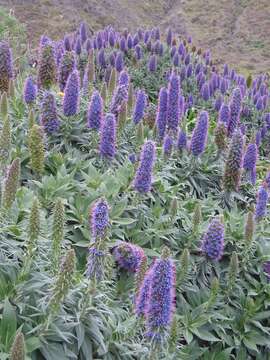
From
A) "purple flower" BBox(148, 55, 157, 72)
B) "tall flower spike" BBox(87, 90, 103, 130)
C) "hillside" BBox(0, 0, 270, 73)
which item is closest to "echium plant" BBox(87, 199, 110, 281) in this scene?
"tall flower spike" BBox(87, 90, 103, 130)

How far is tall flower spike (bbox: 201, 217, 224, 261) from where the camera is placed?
166 inches

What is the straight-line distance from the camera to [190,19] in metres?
31.9

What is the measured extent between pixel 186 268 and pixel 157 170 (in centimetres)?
155

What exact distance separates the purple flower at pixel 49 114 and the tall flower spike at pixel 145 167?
49.0 inches

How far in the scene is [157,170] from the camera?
5348 millimetres

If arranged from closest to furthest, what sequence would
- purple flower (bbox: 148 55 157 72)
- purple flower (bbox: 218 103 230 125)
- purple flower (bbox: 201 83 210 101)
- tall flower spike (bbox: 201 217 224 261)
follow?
tall flower spike (bbox: 201 217 224 261), purple flower (bbox: 218 103 230 125), purple flower (bbox: 201 83 210 101), purple flower (bbox: 148 55 157 72)

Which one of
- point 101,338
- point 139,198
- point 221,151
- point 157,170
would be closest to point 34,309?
point 101,338

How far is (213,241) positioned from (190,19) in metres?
29.7

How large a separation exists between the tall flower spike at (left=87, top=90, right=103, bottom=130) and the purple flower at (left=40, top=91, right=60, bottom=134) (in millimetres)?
334

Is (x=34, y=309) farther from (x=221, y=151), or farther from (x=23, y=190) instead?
(x=221, y=151)

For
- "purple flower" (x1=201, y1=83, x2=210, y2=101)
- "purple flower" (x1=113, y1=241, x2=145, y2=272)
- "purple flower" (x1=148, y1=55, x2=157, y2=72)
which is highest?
"purple flower" (x1=148, y1=55, x2=157, y2=72)

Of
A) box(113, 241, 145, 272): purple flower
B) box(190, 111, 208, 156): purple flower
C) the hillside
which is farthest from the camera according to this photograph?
the hillside

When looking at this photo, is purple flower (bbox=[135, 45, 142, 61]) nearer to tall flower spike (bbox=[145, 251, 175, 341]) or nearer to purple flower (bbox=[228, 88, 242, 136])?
purple flower (bbox=[228, 88, 242, 136])

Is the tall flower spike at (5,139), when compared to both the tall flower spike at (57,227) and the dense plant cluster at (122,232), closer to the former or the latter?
the dense plant cluster at (122,232)
